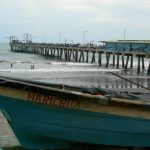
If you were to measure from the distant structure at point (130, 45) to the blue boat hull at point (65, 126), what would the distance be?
141ft

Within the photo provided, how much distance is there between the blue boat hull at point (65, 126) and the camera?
9562 millimetres

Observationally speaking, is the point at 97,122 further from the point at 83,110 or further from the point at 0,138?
the point at 0,138

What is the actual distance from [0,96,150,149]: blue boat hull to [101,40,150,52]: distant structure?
43086 millimetres

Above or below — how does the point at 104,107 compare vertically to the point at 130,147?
above

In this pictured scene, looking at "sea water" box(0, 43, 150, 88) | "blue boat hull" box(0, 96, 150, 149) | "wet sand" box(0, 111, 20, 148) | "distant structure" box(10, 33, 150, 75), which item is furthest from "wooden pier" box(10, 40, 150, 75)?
"blue boat hull" box(0, 96, 150, 149)

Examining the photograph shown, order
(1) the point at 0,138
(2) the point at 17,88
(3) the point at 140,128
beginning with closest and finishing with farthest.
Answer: (2) the point at 17,88, (3) the point at 140,128, (1) the point at 0,138

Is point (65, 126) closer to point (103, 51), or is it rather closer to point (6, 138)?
point (6, 138)

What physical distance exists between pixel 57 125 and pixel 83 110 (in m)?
0.69

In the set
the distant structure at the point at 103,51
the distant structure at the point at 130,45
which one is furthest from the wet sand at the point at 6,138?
the distant structure at the point at 130,45

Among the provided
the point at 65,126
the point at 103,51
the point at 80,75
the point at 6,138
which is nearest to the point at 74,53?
the point at 103,51

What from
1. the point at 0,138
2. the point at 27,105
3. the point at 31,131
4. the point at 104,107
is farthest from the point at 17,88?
the point at 0,138

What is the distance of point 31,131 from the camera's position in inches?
384

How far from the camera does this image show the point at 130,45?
58469 millimetres

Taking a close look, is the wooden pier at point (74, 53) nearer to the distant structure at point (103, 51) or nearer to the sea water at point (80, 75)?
the distant structure at point (103, 51)
